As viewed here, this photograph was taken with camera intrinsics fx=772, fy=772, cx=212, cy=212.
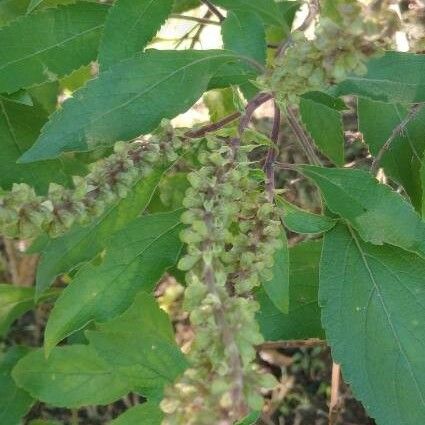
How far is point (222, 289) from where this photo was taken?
96cm

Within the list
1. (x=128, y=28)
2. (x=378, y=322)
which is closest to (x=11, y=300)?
(x=128, y=28)

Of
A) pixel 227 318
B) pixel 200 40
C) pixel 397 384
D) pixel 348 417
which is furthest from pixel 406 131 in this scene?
pixel 348 417

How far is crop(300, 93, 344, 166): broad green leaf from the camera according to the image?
6.03ft

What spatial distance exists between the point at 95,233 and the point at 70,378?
0.59m

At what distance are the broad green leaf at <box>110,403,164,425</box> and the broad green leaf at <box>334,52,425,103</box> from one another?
84 cm

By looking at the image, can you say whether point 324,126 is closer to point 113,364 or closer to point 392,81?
point 392,81

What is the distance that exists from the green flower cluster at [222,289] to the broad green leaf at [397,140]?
A: 55 centimetres

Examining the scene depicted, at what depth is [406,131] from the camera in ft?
5.74

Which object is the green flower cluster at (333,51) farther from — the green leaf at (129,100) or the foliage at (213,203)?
the green leaf at (129,100)

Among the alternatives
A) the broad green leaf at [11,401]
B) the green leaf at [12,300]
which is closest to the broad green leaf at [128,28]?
the green leaf at [12,300]

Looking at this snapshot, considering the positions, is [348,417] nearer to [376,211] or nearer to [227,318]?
[376,211]

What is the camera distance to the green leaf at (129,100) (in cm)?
132

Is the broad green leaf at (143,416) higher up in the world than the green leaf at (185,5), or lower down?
lower down

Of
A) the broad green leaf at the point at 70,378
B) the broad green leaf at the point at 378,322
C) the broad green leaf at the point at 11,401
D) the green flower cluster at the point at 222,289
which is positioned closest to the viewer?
the green flower cluster at the point at 222,289
